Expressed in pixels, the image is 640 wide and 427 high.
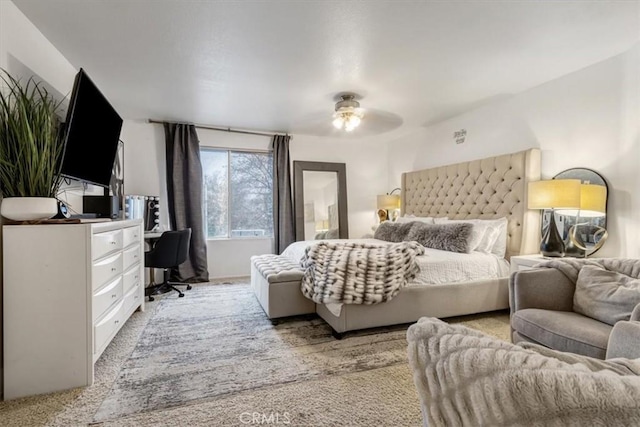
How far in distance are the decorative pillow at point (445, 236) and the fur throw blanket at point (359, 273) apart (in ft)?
2.39

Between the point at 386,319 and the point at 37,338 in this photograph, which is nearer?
the point at 37,338

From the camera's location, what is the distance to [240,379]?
6.14ft

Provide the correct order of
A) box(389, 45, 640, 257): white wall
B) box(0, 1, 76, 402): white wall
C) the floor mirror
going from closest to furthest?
box(0, 1, 76, 402): white wall < box(389, 45, 640, 257): white wall < the floor mirror

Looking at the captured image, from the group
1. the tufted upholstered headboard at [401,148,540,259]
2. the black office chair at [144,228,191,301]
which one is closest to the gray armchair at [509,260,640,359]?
the tufted upholstered headboard at [401,148,540,259]

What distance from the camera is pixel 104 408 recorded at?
160 centimetres

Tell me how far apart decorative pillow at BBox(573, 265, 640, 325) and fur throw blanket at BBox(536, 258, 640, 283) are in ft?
0.16

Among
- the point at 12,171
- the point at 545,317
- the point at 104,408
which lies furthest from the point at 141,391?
the point at 545,317

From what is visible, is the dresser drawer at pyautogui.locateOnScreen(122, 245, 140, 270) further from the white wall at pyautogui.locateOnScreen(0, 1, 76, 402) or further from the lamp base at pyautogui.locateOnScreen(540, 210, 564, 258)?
the lamp base at pyautogui.locateOnScreen(540, 210, 564, 258)

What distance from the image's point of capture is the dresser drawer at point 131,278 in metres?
2.58

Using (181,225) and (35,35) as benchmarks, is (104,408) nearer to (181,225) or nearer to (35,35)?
(35,35)

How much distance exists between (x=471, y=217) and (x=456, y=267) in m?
1.18

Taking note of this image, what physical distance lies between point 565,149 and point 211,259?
4700mm

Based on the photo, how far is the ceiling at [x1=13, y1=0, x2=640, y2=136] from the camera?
192 centimetres

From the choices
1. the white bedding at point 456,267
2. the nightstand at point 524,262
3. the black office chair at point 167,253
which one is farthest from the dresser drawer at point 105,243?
the nightstand at point 524,262
